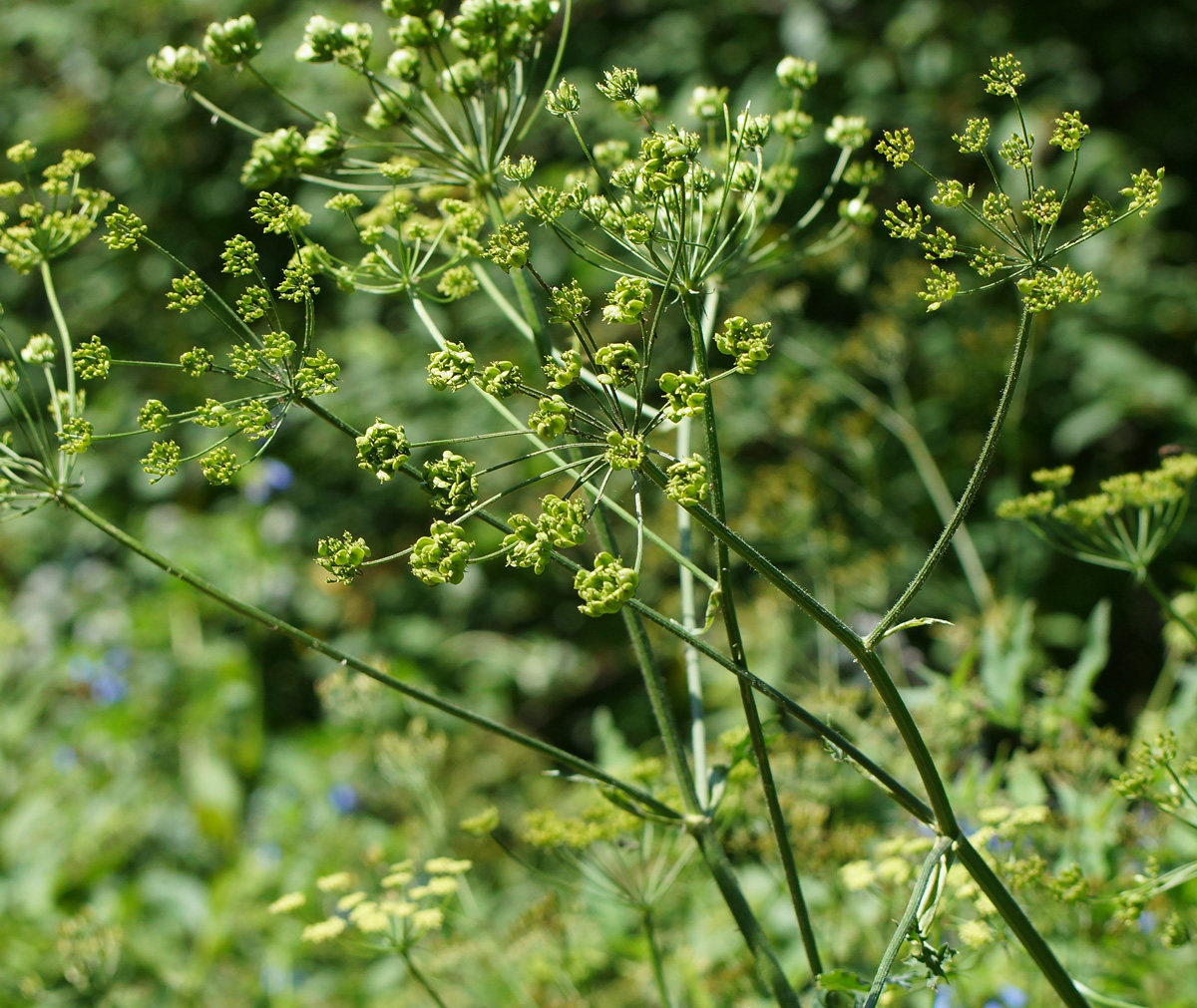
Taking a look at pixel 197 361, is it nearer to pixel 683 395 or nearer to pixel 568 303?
pixel 568 303

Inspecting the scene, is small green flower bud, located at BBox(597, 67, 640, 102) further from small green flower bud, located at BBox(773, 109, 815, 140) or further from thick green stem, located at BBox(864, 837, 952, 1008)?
thick green stem, located at BBox(864, 837, 952, 1008)

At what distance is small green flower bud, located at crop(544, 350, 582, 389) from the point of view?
105cm

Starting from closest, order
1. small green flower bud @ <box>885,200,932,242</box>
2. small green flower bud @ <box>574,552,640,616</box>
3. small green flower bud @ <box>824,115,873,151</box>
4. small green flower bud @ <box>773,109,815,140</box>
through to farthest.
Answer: small green flower bud @ <box>574,552,640,616</box>
small green flower bud @ <box>885,200,932,242</box>
small green flower bud @ <box>773,109,815,140</box>
small green flower bud @ <box>824,115,873,151</box>

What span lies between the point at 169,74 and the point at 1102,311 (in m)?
3.85

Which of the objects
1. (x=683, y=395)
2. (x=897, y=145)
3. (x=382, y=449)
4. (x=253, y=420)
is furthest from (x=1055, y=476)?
(x=253, y=420)

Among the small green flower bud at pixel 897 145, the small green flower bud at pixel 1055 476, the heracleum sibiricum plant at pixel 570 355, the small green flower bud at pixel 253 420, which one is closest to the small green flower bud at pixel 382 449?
the heracleum sibiricum plant at pixel 570 355

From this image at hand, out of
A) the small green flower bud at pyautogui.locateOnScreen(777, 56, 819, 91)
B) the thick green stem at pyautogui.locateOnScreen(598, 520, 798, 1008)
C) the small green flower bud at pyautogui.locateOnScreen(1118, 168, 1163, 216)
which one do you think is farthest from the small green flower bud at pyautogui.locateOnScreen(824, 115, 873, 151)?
the thick green stem at pyautogui.locateOnScreen(598, 520, 798, 1008)

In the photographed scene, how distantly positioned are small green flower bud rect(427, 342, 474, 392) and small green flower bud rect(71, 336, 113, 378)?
38 cm

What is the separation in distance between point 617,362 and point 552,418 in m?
0.11

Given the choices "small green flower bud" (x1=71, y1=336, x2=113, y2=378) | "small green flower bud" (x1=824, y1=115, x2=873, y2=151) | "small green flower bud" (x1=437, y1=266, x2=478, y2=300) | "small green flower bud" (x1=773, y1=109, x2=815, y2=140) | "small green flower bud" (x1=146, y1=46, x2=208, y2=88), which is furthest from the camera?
"small green flower bud" (x1=824, y1=115, x2=873, y2=151)

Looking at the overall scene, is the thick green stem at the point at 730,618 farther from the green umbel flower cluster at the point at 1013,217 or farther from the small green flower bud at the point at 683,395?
the green umbel flower cluster at the point at 1013,217

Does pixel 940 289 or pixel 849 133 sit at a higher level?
pixel 849 133

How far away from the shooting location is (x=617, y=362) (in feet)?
3.51

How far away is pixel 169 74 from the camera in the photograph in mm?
1310
